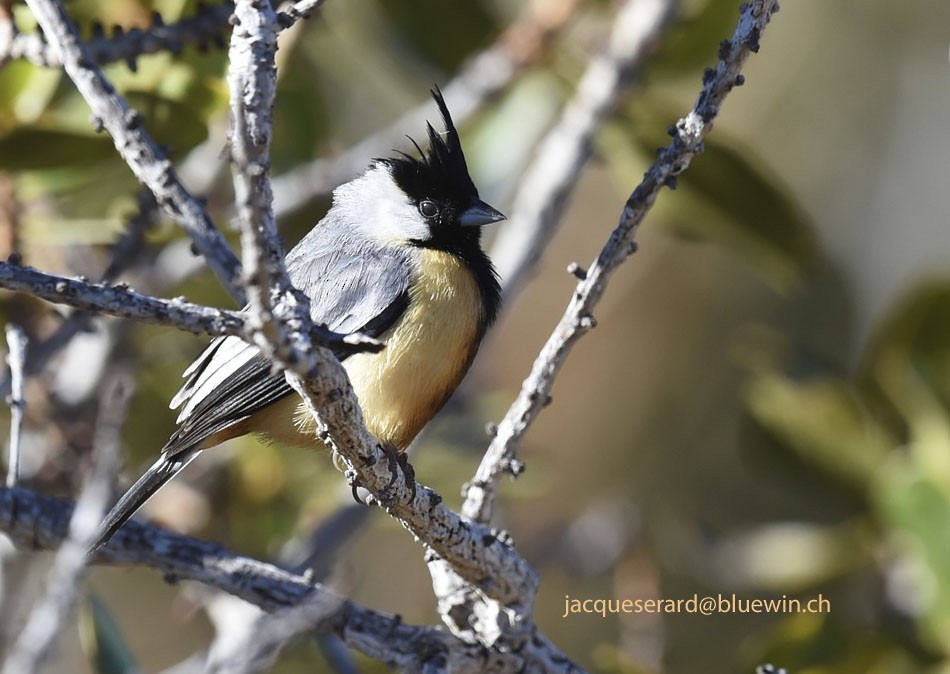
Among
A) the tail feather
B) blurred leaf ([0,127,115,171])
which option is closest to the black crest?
blurred leaf ([0,127,115,171])

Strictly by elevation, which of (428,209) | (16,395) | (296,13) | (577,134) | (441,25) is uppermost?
(441,25)

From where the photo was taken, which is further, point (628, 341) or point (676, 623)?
point (628, 341)

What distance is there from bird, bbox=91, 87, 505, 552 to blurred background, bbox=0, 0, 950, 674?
1.26 feet

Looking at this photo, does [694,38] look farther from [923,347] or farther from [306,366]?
[306,366]

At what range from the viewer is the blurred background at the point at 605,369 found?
10.4 ft

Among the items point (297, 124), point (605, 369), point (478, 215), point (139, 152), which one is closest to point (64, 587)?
point (139, 152)

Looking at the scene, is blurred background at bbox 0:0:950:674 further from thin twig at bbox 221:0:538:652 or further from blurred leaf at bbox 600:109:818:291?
thin twig at bbox 221:0:538:652

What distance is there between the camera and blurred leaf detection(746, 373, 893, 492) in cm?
354

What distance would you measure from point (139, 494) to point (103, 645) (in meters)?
0.40

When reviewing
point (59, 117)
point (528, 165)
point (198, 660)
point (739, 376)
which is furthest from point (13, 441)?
point (739, 376)

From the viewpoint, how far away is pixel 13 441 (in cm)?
235

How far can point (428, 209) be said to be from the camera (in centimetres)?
340

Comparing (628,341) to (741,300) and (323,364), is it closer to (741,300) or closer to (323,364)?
(741,300)

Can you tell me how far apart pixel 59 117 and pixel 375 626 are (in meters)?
1.73
